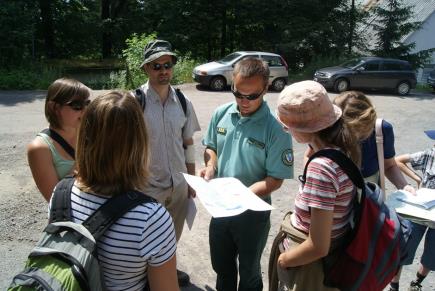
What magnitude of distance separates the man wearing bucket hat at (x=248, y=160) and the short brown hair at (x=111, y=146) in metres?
1.05

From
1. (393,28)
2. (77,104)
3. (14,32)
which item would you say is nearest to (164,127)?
(77,104)

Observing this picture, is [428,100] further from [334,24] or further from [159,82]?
[159,82]

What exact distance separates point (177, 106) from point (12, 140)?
5.96 meters

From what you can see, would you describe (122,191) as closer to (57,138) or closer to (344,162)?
(344,162)

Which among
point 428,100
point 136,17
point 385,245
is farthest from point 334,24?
point 385,245

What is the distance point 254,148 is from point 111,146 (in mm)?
1165

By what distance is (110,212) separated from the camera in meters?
1.41

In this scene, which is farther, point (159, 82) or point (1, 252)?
point (1, 252)

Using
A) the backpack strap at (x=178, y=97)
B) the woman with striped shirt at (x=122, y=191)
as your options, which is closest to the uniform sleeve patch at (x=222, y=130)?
the backpack strap at (x=178, y=97)

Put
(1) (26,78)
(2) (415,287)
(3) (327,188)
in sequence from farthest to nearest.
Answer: (1) (26,78)
(2) (415,287)
(3) (327,188)

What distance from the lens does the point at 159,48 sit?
3057 millimetres

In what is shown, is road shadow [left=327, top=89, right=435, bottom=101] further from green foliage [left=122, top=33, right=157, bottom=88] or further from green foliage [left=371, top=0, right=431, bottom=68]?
green foliage [left=122, top=33, right=157, bottom=88]

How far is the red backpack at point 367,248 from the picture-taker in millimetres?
1757

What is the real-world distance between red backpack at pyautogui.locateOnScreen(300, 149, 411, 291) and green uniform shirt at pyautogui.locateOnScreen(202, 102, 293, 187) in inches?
25.6
